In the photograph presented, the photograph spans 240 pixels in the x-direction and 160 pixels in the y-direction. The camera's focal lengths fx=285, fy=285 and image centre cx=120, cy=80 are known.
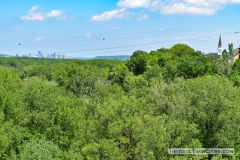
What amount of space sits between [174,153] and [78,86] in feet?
149

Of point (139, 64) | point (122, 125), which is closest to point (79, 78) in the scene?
point (139, 64)

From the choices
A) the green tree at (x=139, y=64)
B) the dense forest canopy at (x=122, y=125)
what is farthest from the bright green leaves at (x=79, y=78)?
the green tree at (x=139, y=64)

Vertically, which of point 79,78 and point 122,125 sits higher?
point 79,78

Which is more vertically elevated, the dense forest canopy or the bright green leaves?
the bright green leaves

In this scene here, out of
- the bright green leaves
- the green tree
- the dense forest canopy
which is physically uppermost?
the green tree

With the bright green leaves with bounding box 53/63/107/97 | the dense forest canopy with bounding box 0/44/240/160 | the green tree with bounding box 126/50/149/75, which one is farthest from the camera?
the green tree with bounding box 126/50/149/75

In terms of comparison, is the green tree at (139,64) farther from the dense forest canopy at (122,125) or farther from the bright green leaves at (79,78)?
the dense forest canopy at (122,125)

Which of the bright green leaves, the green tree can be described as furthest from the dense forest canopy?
the green tree

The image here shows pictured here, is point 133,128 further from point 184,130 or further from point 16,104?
point 16,104

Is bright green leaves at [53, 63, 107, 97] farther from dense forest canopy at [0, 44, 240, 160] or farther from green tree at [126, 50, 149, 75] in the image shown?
green tree at [126, 50, 149, 75]

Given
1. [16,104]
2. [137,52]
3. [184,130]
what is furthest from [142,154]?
[137,52]

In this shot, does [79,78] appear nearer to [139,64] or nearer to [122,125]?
[139,64]

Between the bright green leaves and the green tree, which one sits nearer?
the bright green leaves

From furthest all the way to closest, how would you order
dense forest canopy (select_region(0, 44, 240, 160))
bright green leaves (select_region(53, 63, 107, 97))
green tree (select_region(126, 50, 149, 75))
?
green tree (select_region(126, 50, 149, 75)) → bright green leaves (select_region(53, 63, 107, 97)) → dense forest canopy (select_region(0, 44, 240, 160))
